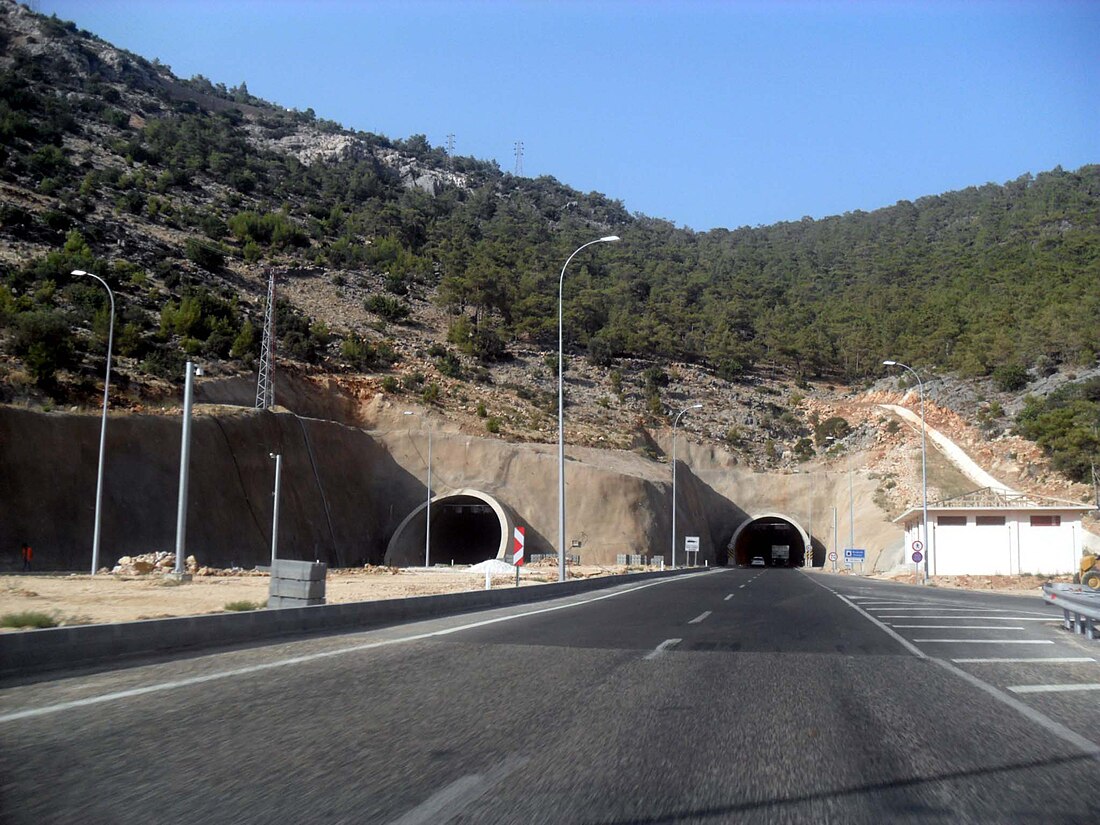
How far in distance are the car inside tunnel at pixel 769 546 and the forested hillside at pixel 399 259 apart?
57.5ft

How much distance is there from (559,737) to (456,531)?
6547 centimetres

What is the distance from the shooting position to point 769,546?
354ft

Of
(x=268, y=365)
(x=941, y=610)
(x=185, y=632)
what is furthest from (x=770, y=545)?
(x=185, y=632)

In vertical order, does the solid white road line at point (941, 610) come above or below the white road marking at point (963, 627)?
below

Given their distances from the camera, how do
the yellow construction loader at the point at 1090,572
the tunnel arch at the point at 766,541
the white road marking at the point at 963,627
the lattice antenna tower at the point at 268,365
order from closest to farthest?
the white road marking at the point at 963,627
the yellow construction loader at the point at 1090,572
the lattice antenna tower at the point at 268,365
the tunnel arch at the point at 766,541

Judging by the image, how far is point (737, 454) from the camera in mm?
89562

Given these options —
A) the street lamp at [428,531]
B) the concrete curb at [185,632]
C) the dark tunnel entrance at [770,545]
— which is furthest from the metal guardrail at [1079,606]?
the dark tunnel entrance at [770,545]

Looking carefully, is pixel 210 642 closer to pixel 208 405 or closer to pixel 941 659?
pixel 941 659

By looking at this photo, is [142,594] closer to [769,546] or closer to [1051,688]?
[1051,688]

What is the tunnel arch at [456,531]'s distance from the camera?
58000 millimetres

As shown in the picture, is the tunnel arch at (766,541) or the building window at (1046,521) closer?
the building window at (1046,521)

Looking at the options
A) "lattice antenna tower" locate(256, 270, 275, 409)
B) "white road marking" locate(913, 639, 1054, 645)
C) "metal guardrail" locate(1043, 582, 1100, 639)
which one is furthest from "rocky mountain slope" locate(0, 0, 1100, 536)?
"metal guardrail" locate(1043, 582, 1100, 639)

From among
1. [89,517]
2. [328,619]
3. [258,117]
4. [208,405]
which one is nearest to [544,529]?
[208,405]

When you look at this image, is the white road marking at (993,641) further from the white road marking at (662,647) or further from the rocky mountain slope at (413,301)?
the rocky mountain slope at (413,301)
